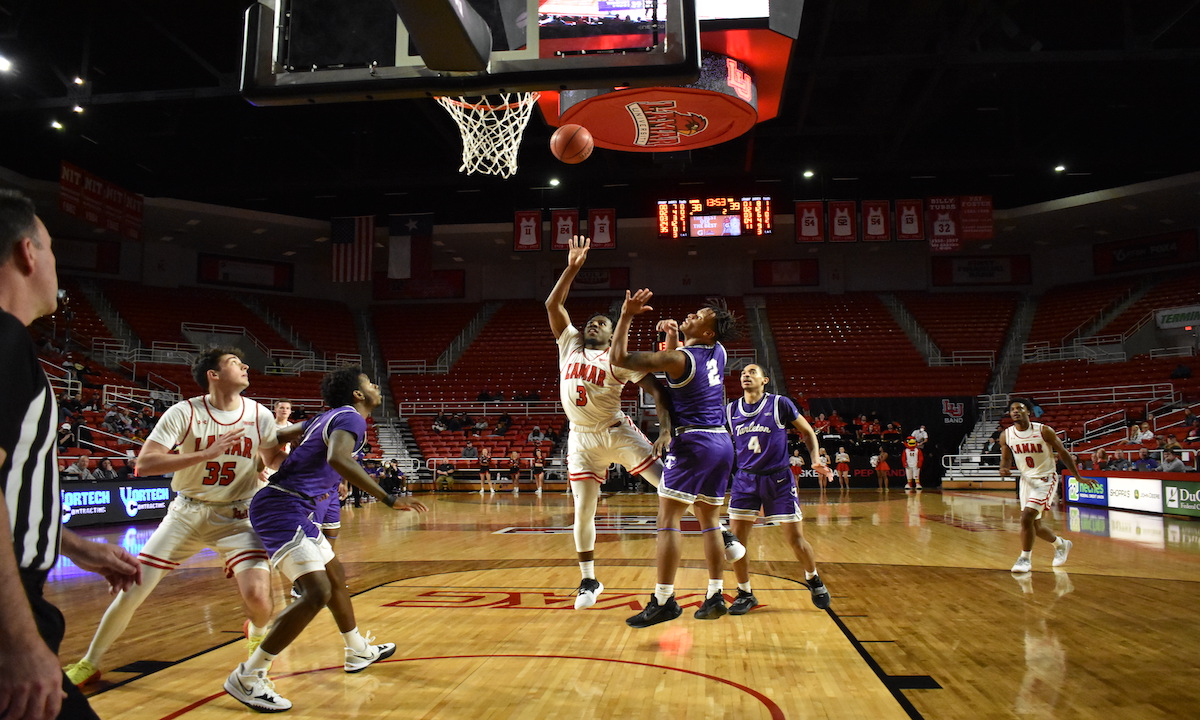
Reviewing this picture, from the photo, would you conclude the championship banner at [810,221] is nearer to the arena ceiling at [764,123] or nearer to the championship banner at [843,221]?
the championship banner at [843,221]

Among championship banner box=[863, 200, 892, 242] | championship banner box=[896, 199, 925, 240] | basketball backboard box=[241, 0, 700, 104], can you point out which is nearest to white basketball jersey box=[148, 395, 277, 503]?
basketball backboard box=[241, 0, 700, 104]

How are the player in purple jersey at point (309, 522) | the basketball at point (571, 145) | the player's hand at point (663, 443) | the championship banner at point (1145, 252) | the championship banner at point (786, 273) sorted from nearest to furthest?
the player in purple jersey at point (309, 522) → the player's hand at point (663, 443) → the basketball at point (571, 145) → the championship banner at point (1145, 252) → the championship banner at point (786, 273)

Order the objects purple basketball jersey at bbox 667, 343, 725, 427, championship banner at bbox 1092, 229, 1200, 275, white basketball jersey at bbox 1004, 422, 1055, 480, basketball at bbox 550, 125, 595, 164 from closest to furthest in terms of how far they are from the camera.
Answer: purple basketball jersey at bbox 667, 343, 725, 427 → basketball at bbox 550, 125, 595, 164 → white basketball jersey at bbox 1004, 422, 1055, 480 → championship banner at bbox 1092, 229, 1200, 275

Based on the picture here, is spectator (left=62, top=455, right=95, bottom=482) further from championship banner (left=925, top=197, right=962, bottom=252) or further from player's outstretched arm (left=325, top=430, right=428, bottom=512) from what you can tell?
championship banner (left=925, top=197, right=962, bottom=252)

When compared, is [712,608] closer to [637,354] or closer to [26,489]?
[637,354]

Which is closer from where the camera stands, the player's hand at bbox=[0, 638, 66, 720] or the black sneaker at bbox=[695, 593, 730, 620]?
the player's hand at bbox=[0, 638, 66, 720]

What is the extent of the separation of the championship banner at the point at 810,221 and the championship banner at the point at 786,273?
864 cm

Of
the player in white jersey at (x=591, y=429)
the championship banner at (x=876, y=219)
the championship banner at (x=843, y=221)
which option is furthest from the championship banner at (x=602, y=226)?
the player in white jersey at (x=591, y=429)

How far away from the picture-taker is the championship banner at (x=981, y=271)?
3275 cm

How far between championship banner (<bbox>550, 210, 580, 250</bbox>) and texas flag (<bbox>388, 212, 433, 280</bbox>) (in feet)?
13.7

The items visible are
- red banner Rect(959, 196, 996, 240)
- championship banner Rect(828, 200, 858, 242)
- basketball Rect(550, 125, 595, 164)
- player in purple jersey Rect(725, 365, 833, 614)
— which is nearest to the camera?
player in purple jersey Rect(725, 365, 833, 614)

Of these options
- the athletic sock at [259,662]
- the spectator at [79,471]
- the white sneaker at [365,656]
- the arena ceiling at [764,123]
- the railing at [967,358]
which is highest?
the arena ceiling at [764,123]

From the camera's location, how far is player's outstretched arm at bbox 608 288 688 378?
5.07m

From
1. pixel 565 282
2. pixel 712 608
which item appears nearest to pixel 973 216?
pixel 565 282
